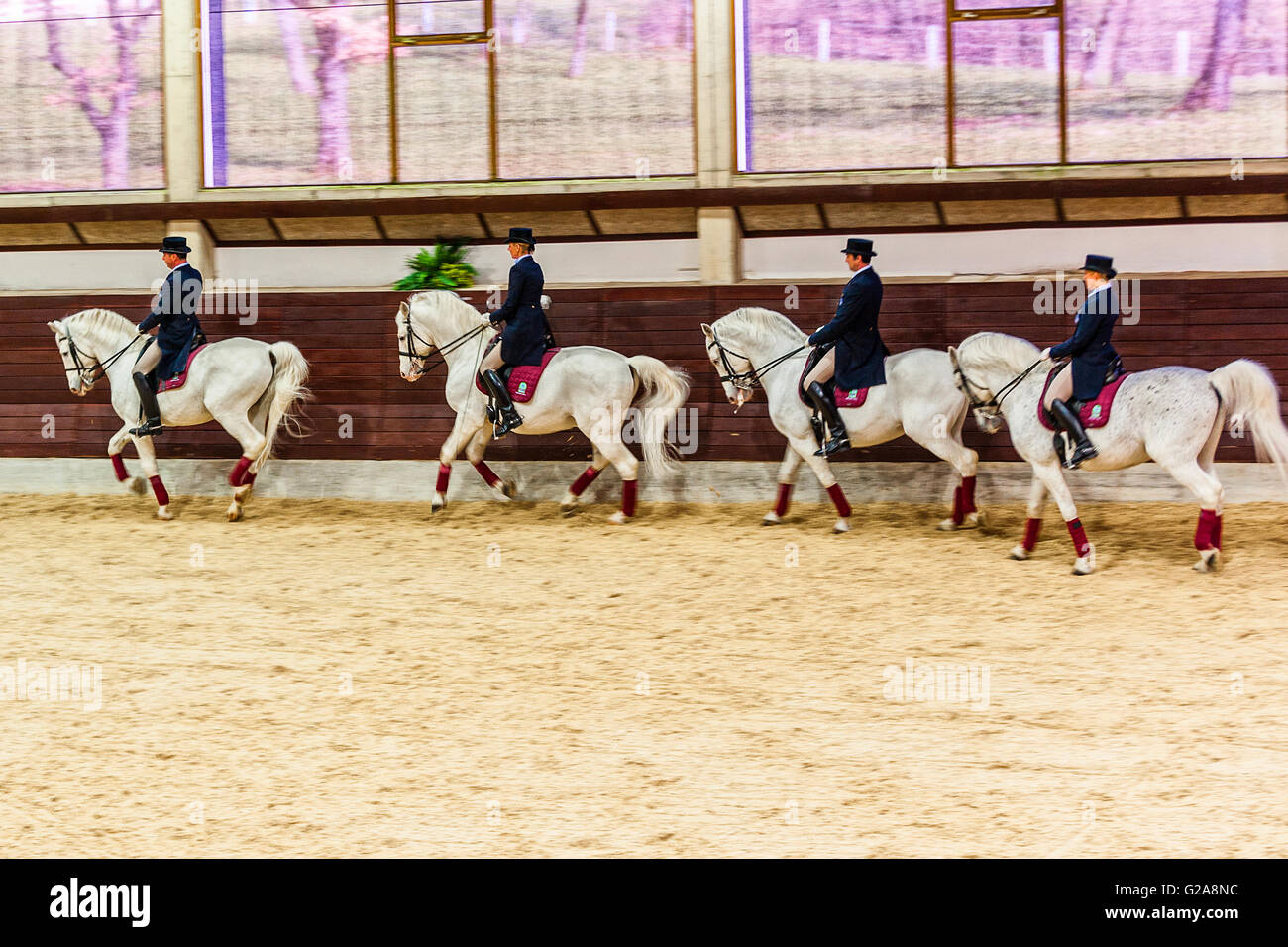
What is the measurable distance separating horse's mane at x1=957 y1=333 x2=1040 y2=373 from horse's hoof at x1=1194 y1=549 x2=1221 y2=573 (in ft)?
5.70

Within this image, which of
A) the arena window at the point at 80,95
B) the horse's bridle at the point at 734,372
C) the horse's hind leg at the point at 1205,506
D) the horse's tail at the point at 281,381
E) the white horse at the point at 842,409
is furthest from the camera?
the arena window at the point at 80,95

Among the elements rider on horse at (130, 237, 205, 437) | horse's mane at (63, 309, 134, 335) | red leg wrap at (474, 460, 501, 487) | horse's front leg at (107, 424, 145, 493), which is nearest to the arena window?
horse's mane at (63, 309, 134, 335)

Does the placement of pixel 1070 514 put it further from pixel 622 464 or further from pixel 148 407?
pixel 148 407

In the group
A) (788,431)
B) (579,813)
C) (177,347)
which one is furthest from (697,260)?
(579,813)

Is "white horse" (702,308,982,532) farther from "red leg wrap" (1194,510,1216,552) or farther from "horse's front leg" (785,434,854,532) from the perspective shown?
"red leg wrap" (1194,510,1216,552)

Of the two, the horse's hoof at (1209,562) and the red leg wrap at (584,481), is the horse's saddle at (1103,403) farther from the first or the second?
the red leg wrap at (584,481)

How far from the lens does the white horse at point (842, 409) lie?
1038 centimetres

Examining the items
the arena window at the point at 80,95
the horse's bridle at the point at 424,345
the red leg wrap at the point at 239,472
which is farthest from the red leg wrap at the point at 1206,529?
the arena window at the point at 80,95

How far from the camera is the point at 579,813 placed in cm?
521

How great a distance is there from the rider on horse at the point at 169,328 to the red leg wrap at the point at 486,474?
8.68ft

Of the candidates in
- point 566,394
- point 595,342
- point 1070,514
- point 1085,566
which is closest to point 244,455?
point 566,394

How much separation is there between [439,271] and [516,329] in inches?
97.6

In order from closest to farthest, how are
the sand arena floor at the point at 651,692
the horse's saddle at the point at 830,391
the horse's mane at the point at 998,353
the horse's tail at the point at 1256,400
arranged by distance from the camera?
the sand arena floor at the point at 651,692, the horse's tail at the point at 1256,400, the horse's mane at the point at 998,353, the horse's saddle at the point at 830,391

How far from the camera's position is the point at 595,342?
1265cm
